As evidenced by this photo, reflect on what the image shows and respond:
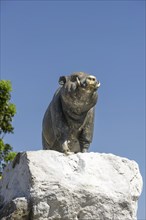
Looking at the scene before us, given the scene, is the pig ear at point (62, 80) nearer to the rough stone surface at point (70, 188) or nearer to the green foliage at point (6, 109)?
the rough stone surface at point (70, 188)

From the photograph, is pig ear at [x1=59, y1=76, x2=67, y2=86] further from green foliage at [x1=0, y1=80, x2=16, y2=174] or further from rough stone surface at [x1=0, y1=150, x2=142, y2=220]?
green foliage at [x1=0, y1=80, x2=16, y2=174]

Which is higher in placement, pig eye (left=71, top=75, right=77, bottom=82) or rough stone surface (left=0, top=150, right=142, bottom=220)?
pig eye (left=71, top=75, right=77, bottom=82)

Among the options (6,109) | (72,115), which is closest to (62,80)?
(72,115)

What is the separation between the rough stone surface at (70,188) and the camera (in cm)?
581

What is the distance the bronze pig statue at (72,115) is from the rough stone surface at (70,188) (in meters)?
0.57

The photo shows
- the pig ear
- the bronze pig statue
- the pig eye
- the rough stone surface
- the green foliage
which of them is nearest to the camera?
the rough stone surface

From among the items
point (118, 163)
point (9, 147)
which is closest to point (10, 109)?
point (9, 147)

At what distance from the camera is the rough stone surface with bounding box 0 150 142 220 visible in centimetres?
581

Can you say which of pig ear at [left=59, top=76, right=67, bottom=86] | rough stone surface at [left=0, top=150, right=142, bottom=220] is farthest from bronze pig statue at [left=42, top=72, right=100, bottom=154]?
rough stone surface at [left=0, top=150, right=142, bottom=220]

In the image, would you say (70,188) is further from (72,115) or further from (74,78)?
(74,78)

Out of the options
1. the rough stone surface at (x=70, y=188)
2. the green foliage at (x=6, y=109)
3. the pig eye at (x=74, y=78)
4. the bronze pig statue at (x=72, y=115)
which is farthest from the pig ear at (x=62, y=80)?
the green foliage at (x=6, y=109)

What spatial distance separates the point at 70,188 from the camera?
5906 millimetres

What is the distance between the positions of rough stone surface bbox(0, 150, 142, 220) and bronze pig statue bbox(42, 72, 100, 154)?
573 millimetres

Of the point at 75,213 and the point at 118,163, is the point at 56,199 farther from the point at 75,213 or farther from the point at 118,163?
the point at 118,163
